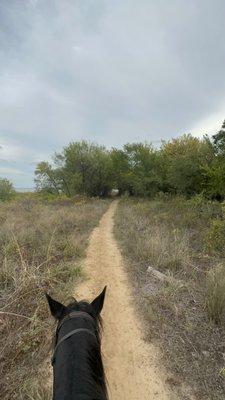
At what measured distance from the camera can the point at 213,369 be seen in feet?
13.4

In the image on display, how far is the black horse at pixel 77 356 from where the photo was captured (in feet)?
6.69

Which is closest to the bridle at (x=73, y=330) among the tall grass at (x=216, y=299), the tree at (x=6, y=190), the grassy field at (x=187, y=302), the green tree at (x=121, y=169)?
the grassy field at (x=187, y=302)

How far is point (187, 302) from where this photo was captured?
563 cm

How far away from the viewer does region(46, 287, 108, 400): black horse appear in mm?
2039

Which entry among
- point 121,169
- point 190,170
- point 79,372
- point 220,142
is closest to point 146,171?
point 121,169

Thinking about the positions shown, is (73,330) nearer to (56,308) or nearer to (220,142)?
(56,308)

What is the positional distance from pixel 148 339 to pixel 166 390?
0.98m

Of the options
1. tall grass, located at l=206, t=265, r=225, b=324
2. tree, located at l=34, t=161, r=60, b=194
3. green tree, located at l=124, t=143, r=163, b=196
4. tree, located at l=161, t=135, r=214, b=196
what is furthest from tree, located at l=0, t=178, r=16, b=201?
tall grass, located at l=206, t=265, r=225, b=324

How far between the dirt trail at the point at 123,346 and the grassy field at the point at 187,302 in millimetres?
192

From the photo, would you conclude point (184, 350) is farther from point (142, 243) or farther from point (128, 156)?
point (128, 156)

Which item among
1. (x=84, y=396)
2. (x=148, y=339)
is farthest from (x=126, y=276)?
(x=84, y=396)

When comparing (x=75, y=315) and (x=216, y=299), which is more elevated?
(x=75, y=315)

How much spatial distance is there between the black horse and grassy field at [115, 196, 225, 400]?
7.01ft

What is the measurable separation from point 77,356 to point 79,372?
0.39ft
